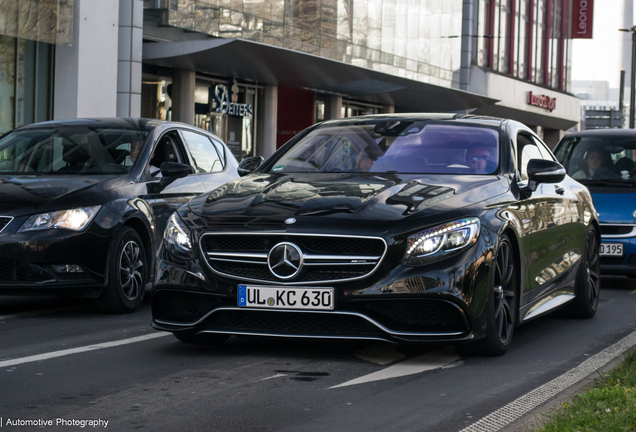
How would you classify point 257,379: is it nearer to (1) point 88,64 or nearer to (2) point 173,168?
(2) point 173,168

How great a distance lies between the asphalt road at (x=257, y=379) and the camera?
4.36 m

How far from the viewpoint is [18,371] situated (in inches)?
214

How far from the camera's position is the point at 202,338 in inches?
245

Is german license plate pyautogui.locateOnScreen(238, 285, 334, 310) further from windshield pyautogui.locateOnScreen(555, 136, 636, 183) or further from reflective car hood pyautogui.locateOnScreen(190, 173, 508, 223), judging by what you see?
windshield pyautogui.locateOnScreen(555, 136, 636, 183)

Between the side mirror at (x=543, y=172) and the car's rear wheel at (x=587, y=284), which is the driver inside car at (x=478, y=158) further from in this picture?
the car's rear wheel at (x=587, y=284)

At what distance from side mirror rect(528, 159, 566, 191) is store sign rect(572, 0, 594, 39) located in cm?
5675

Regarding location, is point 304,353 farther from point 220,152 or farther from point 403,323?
point 220,152

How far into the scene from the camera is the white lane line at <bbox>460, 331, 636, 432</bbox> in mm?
4325

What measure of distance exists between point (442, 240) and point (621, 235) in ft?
20.0

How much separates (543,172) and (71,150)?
13.7 ft

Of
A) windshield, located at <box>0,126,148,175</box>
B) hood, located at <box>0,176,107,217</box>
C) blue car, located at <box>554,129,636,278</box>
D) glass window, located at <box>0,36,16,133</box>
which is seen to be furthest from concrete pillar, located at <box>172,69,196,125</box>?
hood, located at <box>0,176,107,217</box>

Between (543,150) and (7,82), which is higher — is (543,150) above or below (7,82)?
below

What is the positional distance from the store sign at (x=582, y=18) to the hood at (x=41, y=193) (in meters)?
56.7

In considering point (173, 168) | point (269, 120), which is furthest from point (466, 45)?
point (173, 168)
